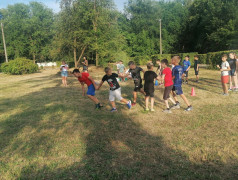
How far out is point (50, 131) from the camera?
5.31 m

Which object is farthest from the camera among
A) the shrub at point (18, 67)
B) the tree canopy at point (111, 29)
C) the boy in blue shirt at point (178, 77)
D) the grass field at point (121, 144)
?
the shrub at point (18, 67)

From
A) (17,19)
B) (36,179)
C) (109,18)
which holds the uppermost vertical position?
(17,19)

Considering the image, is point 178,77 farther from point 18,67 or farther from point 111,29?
point 18,67

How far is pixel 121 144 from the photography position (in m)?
4.34

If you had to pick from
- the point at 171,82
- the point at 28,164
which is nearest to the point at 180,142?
the point at 171,82

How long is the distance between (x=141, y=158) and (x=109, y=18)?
93.9ft

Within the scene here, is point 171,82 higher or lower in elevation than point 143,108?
higher

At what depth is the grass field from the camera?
11.0 feet

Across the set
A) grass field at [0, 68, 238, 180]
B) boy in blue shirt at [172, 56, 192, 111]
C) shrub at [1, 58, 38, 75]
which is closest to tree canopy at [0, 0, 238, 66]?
shrub at [1, 58, 38, 75]

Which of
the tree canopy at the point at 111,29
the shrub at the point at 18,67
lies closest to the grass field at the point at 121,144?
the tree canopy at the point at 111,29

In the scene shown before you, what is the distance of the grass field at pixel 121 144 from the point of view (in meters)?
3.35

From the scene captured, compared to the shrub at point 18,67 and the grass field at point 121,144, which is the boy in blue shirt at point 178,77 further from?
the shrub at point 18,67

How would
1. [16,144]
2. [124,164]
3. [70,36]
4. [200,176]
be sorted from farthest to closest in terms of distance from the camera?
[70,36] → [16,144] → [124,164] → [200,176]

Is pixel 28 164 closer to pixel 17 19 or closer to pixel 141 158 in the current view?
pixel 141 158
